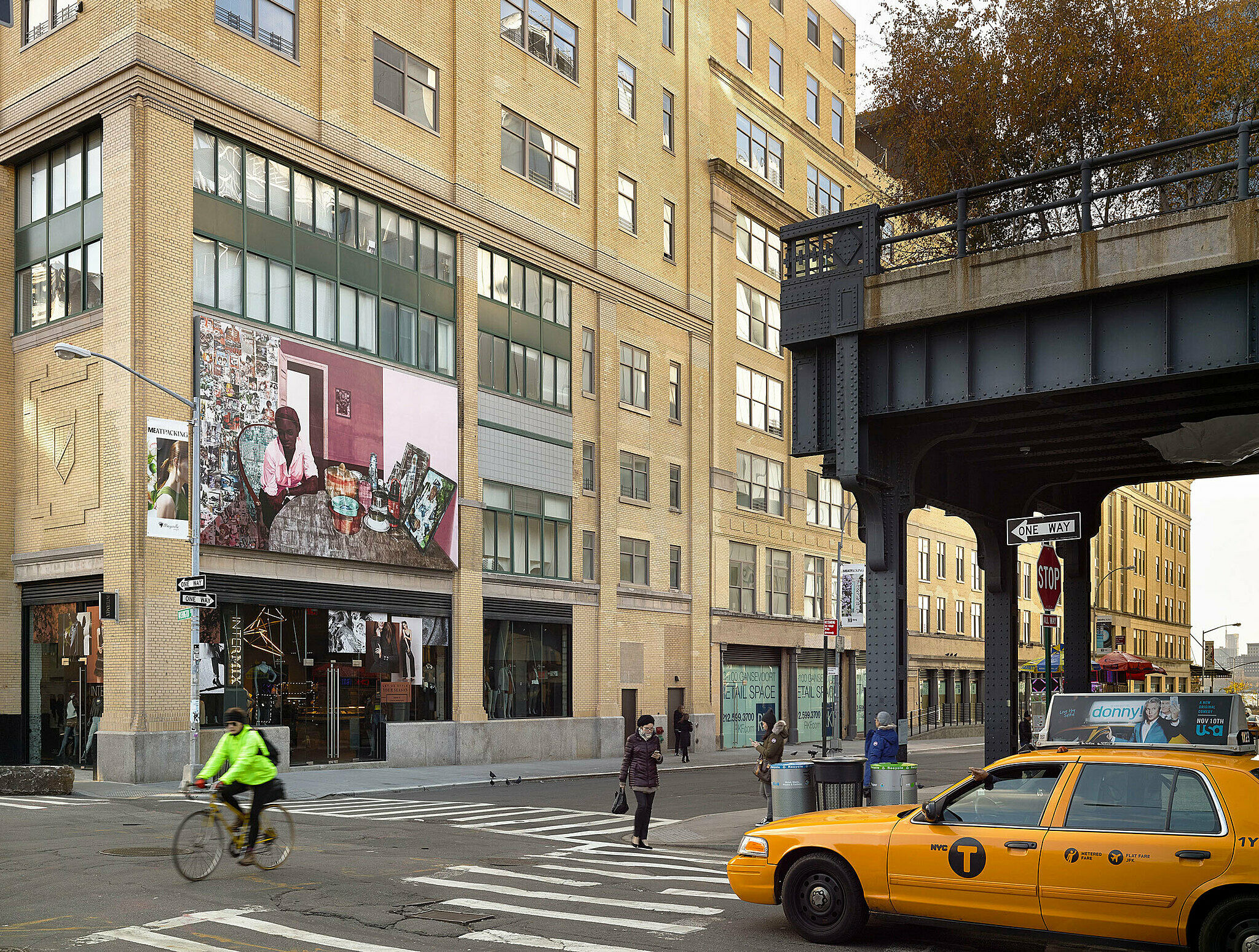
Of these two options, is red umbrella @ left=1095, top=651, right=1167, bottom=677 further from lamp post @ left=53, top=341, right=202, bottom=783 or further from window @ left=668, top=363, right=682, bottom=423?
lamp post @ left=53, top=341, right=202, bottom=783

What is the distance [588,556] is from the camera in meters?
43.5

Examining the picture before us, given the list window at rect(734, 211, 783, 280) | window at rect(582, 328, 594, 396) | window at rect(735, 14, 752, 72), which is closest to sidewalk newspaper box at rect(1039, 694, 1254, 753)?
window at rect(582, 328, 594, 396)

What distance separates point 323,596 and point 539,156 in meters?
18.1

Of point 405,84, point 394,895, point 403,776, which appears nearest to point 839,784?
point 394,895

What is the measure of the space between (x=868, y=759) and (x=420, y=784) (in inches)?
577

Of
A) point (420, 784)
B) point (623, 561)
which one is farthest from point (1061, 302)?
point (623, 561)

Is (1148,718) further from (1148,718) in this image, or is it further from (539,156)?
(539,156)

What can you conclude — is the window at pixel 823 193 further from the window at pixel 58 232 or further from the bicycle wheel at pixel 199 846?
the bicycle wheel at pixel 199 846

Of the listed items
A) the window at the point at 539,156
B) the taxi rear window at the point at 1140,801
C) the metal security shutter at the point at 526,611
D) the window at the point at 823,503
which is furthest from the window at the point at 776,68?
the taxi rear window at the point at 1140,801

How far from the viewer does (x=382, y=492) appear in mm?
34031

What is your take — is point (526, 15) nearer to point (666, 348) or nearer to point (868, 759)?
point (666, 348)

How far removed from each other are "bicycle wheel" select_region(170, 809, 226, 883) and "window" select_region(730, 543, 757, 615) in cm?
3967

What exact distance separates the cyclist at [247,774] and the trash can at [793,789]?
20.6 ft

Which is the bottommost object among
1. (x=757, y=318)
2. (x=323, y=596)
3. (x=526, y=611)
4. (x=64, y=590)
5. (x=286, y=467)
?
(x=526, y=611)
